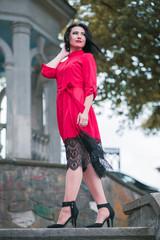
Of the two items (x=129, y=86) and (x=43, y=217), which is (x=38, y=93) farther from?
(x=43, y=217)

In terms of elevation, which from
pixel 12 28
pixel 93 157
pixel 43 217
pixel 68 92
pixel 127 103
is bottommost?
pixel 43 217

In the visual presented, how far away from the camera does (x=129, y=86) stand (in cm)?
1492

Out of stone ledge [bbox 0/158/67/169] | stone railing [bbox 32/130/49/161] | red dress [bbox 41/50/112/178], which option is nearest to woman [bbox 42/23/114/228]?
red dress [bbox 41/50/112/178]

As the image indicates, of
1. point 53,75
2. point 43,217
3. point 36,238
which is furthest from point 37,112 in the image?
point 36,238

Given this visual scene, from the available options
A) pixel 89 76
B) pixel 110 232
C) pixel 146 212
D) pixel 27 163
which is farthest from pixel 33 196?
pixel 110 232

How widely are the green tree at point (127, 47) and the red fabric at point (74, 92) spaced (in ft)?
23.9

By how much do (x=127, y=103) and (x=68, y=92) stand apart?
1115cm

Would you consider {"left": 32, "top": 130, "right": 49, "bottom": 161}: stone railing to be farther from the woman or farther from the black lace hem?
the black lace hem

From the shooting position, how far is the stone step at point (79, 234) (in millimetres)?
4129

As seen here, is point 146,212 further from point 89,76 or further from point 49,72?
point 49,72

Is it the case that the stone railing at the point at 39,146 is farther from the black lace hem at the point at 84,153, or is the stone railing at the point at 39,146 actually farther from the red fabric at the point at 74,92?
the black lace hem at the point at 84,153

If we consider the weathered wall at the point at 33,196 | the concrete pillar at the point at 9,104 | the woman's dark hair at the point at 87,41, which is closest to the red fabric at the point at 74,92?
the woman's dark hair at the point at 87,41

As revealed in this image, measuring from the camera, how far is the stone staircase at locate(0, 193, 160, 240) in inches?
163

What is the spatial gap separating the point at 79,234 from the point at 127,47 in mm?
10421
